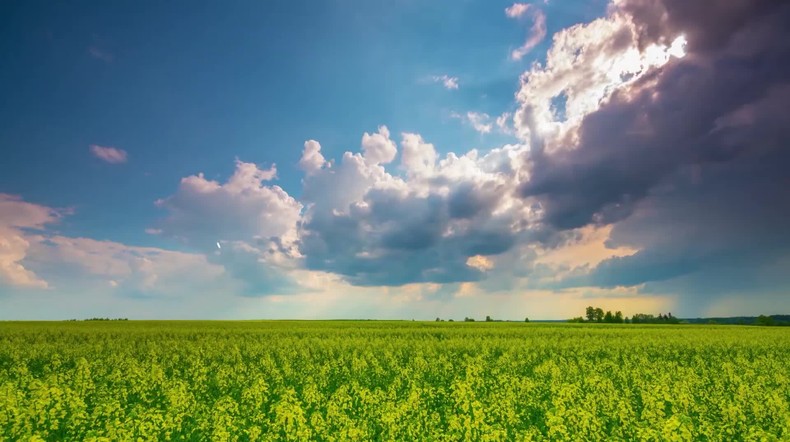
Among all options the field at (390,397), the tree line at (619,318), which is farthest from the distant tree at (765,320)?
the field at (390,397)

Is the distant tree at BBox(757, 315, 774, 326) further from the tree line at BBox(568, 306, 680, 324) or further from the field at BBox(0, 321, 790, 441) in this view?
the field at BBox(0, 321, 790, 441)

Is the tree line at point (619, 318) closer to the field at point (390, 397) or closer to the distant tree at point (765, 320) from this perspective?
the distant tree at point (765, 320)

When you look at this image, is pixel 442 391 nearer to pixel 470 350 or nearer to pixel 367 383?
pixel 367 383

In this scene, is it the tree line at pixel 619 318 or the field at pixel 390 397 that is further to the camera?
the tree line at pixel 619 318

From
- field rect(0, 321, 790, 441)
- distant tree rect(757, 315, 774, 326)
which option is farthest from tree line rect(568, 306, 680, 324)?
field rect(0, 321, 790, 441)

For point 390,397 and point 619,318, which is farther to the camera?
point 619,318

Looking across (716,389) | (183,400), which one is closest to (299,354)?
(183,400)

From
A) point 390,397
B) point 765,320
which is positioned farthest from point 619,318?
point 390,397

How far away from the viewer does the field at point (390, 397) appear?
389 inches

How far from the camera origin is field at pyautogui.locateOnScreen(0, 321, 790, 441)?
9.88 m

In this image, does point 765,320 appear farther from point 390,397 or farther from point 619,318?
point 390,397

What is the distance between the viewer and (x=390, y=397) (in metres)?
12.3

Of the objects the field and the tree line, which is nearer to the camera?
the field

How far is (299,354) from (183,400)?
1649 cm
